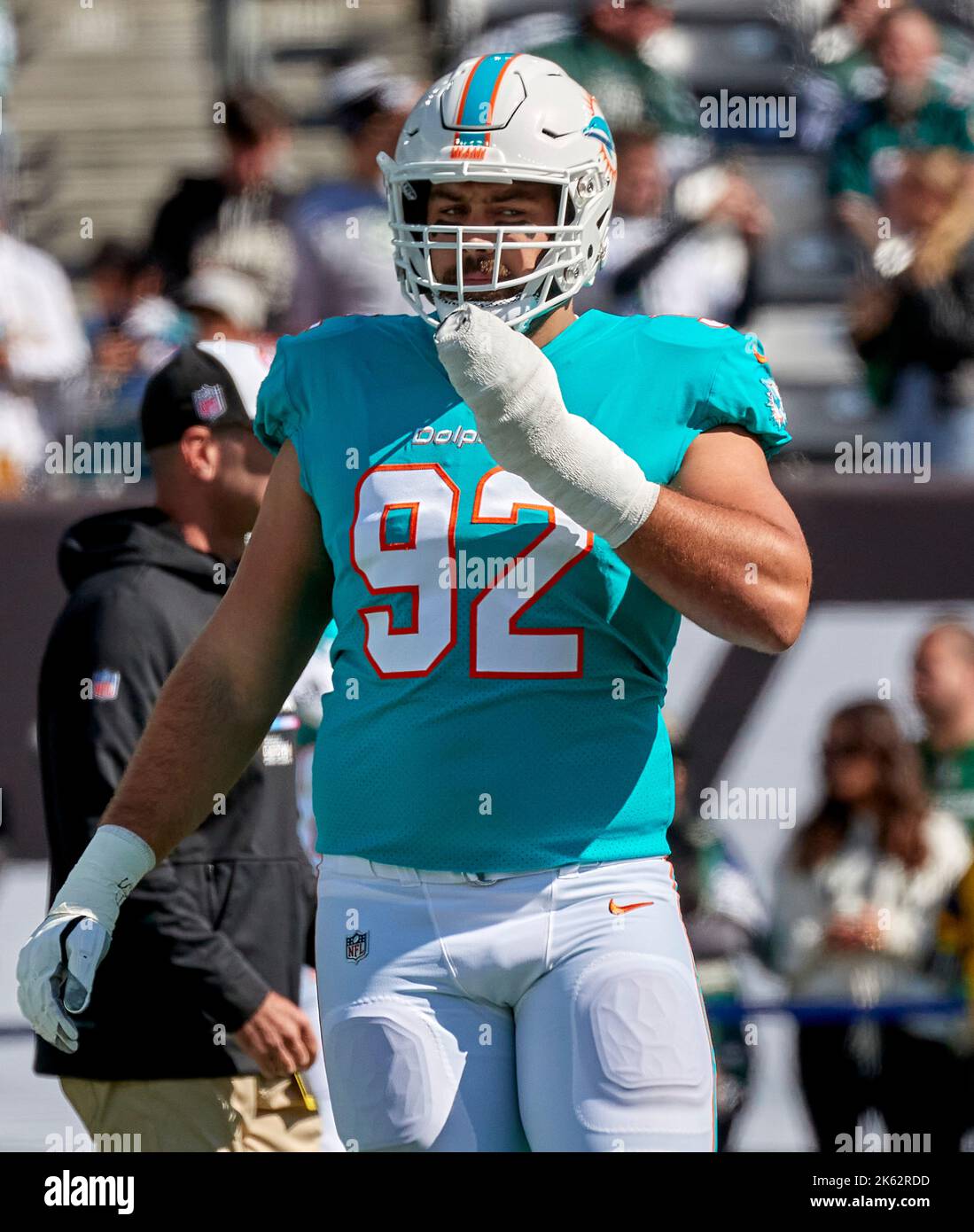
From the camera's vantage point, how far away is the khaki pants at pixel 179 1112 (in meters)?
3.25

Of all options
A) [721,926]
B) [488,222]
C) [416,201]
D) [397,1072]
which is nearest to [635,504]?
[488,222]

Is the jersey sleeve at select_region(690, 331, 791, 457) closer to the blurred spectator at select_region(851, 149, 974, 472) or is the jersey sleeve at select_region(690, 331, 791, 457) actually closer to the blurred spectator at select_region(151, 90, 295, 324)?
the blurred spectator at select_region(851, 149, 974, 472)

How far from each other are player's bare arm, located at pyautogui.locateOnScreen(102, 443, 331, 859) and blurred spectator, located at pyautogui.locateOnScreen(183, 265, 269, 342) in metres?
2.90

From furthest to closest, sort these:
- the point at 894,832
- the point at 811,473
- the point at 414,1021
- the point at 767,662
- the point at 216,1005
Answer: the point at 811,473 < the point at 767,662 < the point at 894,832 < the point at 216,1005 < the point at 414,1021

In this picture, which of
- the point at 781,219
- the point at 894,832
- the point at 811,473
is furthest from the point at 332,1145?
the point at 781,219

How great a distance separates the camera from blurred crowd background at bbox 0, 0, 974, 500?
5.84 m

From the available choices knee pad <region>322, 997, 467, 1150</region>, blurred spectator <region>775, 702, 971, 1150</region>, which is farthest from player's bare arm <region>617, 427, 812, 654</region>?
blurred spectator <region>775, 702, 971, 1150</region>

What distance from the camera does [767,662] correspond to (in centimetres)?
501

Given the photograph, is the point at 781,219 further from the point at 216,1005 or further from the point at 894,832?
the point at 216,1005

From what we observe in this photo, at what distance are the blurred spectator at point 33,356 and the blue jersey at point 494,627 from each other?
142 inches

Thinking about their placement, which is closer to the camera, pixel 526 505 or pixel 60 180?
pixel 526 505

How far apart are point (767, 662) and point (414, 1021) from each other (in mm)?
3013

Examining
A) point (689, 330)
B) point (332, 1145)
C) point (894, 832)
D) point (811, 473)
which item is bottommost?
point (332, 1145)

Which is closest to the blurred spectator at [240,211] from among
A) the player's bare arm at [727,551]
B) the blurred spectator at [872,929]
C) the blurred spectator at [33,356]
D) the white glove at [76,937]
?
the blurred spectator at [33,356]
